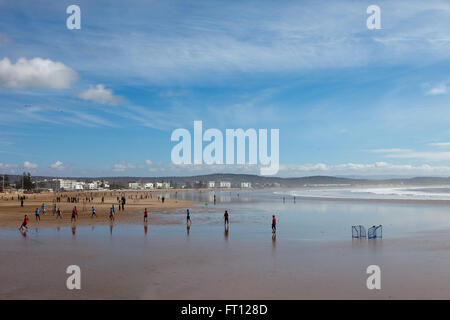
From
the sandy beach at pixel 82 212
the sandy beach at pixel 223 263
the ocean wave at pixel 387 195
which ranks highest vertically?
the sandy beach at pixel 223 263

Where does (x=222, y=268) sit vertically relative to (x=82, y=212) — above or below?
above

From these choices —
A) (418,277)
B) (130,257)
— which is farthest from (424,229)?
(130,257)

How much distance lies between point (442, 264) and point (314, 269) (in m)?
5.63

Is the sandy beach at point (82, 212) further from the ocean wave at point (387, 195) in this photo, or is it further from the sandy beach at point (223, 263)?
the ocean wave at point (387, 195)

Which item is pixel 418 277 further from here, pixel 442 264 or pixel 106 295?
pixel 106 295

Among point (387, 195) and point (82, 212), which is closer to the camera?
point (82, 212)

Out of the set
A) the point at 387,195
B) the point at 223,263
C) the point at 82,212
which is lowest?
the point at 387,195

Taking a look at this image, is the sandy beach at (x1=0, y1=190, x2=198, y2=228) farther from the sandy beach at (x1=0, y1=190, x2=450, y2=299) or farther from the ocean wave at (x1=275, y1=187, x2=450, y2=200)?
the ocean wave at (x1=275, y1=187, x2=450, y2=200)

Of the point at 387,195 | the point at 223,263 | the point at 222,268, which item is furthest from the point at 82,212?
the point at 387,195

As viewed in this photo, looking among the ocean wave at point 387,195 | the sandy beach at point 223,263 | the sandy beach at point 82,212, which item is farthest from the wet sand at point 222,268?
the ocean wave at point 387,195

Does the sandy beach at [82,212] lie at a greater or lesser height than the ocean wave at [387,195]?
greater

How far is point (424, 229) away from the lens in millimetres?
27438

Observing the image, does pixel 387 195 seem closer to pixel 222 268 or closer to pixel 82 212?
pixel 82 212

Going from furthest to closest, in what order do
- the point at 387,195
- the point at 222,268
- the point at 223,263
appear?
1. the point at 387,195
2. the point at 223,263
3. the point at 222,268
